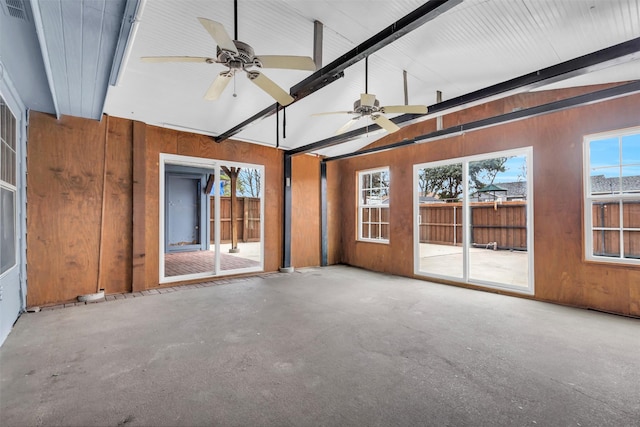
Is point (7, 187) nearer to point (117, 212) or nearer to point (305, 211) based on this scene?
point (117, 212)

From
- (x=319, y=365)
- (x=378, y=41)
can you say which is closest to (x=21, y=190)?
(x=319, y=365)

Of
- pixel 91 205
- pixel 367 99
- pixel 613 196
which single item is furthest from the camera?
pixel 91 205

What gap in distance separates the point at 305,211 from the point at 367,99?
4.12m

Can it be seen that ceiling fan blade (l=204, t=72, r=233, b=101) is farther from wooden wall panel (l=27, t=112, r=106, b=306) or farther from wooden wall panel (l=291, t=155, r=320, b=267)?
wooden wall panel (l=291, t=155, r=320, b=267)

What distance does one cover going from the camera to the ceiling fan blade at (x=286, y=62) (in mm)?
2201

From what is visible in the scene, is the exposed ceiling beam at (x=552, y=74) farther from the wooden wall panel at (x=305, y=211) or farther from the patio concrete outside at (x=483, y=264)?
the wooden wall panel at (x=305, y=211)

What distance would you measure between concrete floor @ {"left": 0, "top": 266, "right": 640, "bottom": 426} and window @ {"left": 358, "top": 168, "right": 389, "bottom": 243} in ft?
9.60

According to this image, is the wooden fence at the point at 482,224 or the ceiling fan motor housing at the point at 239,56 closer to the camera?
the ceiling fan motor housing at the point at 239,56

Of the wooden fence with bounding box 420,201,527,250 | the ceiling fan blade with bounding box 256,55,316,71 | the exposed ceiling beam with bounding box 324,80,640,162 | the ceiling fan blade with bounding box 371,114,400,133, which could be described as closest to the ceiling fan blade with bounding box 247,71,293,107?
the ceiling fan blade with bounding box 256,55,316,71

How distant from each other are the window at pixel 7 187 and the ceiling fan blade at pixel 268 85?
2.66 metres

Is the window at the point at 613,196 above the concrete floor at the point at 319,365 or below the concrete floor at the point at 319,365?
above

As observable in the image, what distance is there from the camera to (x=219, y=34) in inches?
75.9

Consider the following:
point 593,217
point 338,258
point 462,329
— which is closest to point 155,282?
point 338,258

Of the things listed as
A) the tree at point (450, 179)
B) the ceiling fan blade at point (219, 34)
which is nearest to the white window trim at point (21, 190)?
the ceiling fan blade at point (219, 34)
